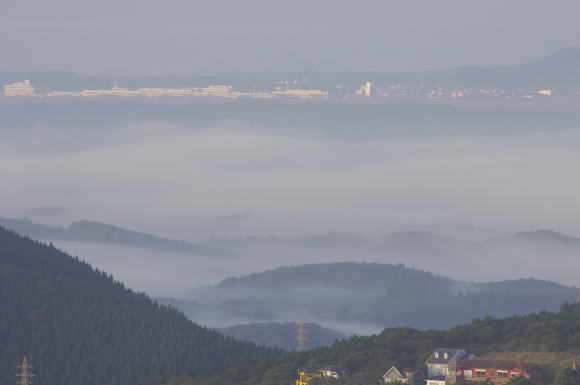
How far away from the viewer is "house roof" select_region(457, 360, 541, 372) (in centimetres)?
19188

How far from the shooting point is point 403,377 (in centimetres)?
19862

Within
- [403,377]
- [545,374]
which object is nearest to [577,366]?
[545,374]

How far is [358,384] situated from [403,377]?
5.27 metres

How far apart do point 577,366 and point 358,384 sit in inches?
988

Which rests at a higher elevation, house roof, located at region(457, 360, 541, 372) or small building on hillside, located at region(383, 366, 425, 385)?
house roof, located at region(457, 360, 541, 372)

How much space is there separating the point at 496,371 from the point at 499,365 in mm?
1447

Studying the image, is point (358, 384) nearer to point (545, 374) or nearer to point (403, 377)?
point (403, 377)

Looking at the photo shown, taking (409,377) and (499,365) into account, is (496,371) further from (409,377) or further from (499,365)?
(409,377)

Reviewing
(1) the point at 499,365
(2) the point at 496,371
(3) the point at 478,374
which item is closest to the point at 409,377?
(3) the point at 478,374

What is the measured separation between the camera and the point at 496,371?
630ft

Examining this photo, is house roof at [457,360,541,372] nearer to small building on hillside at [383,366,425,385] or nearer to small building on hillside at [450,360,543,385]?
small building on hillside at [450,360,543,385]

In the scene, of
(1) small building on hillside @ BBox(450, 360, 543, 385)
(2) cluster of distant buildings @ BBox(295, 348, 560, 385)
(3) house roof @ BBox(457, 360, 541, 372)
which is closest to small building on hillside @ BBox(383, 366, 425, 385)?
(2) cluster of distant buildings @ BBox(295, 348, 560, 385)

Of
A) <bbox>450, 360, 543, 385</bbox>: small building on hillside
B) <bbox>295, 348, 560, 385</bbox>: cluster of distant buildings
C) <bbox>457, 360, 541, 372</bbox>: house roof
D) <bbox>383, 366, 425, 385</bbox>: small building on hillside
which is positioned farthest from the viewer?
<bbox>383, 366, 425, 385</bbox>: small building on hillside

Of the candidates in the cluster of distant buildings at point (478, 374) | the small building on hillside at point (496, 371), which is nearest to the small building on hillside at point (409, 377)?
the cluster of distant buildings at point (478, 374)
